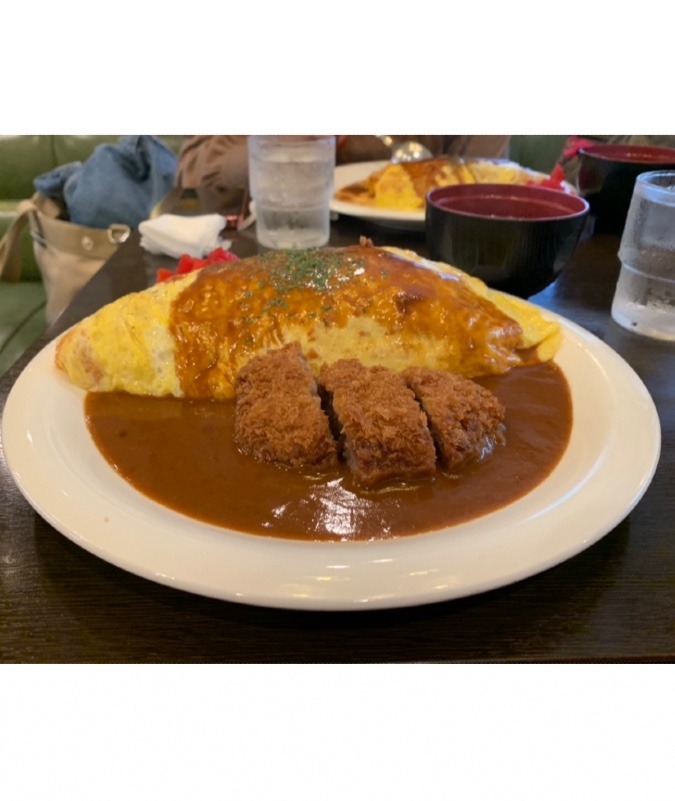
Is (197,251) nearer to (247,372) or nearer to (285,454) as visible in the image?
(247,372)

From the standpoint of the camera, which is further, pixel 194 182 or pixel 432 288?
pixel 194 182

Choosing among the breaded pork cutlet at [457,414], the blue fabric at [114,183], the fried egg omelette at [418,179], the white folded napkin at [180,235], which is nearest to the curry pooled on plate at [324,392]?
the breaded pork cutlet at [457,414]

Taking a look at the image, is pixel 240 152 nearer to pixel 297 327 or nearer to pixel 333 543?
pixel 297 327

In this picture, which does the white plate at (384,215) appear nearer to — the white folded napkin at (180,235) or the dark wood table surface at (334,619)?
the white folded napkin at (180,235)

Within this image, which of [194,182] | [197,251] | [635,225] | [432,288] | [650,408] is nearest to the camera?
[650,408]

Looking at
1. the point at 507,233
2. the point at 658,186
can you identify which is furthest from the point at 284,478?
the point at 658,186

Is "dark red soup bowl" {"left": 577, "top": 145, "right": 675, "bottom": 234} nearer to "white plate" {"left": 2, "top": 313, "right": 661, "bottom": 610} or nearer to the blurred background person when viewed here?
the blurred background person

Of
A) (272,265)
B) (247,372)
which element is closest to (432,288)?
(272,265)
